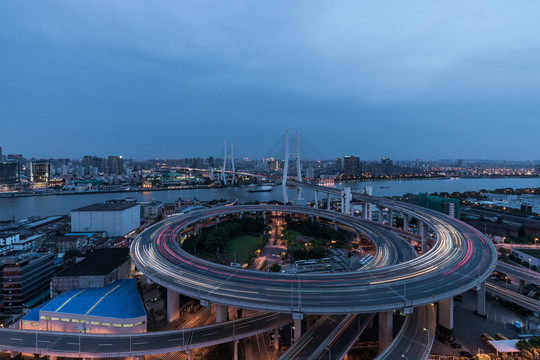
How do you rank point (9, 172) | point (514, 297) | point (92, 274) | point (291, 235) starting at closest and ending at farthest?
1. point (514, 297)
2. point (92, 274)
3. point (291, 235)
4. point (9, 172)

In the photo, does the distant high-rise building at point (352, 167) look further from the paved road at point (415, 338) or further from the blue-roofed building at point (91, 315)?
the blue-roofed building at point (91, 315)

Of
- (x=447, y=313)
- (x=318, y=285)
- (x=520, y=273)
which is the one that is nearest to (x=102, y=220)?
(x=318, y=285)

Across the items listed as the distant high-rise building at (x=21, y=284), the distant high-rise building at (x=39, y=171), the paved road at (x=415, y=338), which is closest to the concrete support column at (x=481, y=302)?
the paved road at (x=415, y=338)

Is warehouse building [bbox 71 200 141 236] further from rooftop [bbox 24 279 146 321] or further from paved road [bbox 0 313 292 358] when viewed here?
paved road [bbox 0 313 292 358]

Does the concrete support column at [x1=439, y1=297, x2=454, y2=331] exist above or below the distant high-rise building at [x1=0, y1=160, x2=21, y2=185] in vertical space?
below

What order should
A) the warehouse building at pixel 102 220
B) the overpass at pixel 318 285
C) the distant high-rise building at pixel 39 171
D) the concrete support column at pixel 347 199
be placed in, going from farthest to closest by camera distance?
the distant high-rise building at pixel 39 171 < the concrete support column at pixel 347 199 < the warehouse building at pixel 102 220 < the overpass at pixel 318 285

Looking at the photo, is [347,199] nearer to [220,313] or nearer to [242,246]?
[242,246]

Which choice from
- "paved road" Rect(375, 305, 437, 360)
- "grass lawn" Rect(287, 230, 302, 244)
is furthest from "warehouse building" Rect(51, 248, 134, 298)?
"paved road" Rect(375, 305, 437, 360)
